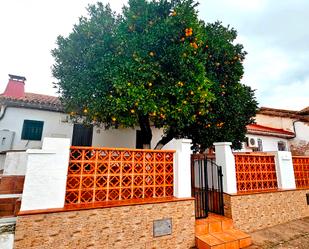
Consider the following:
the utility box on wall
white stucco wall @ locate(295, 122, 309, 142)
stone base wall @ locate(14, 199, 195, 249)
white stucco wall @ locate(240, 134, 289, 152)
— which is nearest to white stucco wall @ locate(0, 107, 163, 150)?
the utility box on wall

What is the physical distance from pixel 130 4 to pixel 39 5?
11.6ft

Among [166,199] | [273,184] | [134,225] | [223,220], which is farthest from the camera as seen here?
[273,184]

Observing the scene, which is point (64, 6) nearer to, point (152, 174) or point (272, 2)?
point (152, 174)

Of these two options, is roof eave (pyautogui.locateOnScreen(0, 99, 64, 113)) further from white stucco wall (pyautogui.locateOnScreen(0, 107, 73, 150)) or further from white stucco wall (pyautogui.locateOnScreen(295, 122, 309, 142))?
white stucco wall (pyautogui.locateOnScreen(295, 122, 309, 142))

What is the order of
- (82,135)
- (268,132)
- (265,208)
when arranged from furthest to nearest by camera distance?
(268,132) → (82,135) → (265,208)

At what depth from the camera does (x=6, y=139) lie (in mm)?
8844

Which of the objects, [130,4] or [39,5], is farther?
[39,5]

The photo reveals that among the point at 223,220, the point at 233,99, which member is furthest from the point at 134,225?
the point at 233,99

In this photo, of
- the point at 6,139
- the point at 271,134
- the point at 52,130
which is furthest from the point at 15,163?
the point at 271,134

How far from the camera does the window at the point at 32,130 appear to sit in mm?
9492

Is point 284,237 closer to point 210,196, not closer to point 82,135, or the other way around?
point 210,196

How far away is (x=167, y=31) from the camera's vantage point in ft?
18.4

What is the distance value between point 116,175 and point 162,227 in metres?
1.81

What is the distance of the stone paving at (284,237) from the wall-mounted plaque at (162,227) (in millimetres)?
2380
